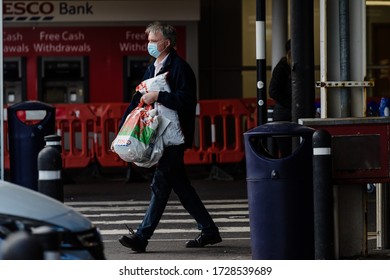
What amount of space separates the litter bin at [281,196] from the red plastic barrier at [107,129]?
9.95 meters

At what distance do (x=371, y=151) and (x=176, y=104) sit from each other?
70.5 inches

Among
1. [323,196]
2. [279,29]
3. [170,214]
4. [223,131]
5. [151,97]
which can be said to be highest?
[279,29]

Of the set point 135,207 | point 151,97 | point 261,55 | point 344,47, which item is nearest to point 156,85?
point 151,97

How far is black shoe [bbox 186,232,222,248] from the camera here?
9.58m

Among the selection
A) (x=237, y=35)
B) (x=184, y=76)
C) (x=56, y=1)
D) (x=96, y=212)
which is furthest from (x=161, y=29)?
(x=237, y=35)

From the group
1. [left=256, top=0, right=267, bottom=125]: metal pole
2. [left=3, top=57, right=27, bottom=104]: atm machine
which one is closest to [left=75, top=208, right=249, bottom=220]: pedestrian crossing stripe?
[left=256, top=0, right=267, bottom=125]: metal pole

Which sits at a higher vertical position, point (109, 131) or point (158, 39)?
point (158, 39)

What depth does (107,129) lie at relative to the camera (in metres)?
18.0

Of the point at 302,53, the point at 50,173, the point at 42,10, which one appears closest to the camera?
the point at 50,173

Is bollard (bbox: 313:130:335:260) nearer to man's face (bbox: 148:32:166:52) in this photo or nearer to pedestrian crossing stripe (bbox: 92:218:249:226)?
man's face (bbox: 148:32:166:52)

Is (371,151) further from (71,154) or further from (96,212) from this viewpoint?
(71,154)

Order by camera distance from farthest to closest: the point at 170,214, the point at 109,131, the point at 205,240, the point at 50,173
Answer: the point at 109,131, the point at 170,214, the point at 205,240, the point at 50,173

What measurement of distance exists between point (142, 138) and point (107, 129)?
8.86 m

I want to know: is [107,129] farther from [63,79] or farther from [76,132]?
[63,79]
